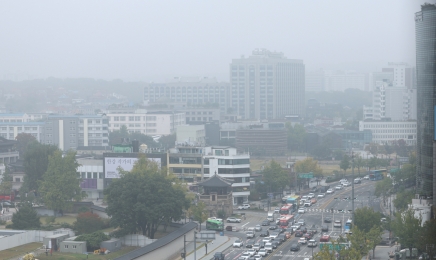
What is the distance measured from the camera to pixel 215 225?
16.2 meters

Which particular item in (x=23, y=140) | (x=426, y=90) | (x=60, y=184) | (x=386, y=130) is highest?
(x=426, y=90)

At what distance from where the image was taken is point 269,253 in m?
13.5

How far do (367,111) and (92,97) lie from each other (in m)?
39.4

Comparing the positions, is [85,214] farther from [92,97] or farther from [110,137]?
[92,97]

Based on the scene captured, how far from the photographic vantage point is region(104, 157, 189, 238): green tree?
14664 millimetres

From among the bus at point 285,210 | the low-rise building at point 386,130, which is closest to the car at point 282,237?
the bus at point 285,210

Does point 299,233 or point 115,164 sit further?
point 115,164

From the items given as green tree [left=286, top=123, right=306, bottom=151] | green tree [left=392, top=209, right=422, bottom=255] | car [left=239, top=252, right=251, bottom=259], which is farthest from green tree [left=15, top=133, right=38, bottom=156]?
green tree [left=392, top=209, right=422, bottom=255]

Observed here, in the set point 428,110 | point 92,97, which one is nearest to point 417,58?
point 428,110

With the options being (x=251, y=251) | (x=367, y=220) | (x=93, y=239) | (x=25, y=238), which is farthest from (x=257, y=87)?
(x=251, y=251)

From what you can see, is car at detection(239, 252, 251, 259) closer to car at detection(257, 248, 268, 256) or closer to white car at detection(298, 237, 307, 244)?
car at detection(257, 248, 268, 256)

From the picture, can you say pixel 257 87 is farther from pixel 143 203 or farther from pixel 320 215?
pixel 143 203

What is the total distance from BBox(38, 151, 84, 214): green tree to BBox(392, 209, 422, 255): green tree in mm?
8031

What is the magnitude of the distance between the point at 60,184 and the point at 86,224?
2802 millimetres
